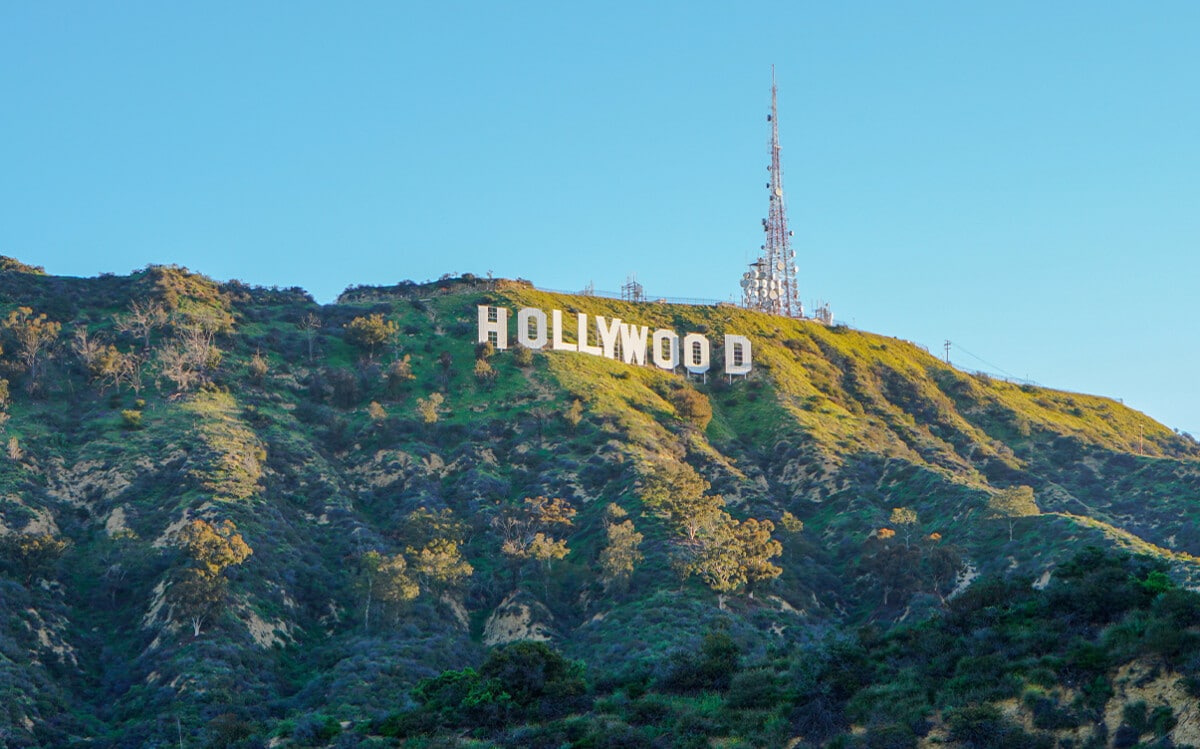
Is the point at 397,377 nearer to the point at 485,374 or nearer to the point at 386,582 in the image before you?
the point at 485,374

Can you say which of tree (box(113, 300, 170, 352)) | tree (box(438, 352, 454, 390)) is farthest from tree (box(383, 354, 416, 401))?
tree (box(113, 300, 170, 352))

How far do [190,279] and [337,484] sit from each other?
39.0 metres

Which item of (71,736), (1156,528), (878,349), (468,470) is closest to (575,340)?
(468,470)

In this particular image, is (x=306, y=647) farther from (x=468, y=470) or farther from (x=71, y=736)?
(x=468, y=470)

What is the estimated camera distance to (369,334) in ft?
350

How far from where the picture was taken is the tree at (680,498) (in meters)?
76.6

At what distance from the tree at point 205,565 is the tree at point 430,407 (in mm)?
23767

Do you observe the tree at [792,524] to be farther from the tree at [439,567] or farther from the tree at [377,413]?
the tree at [377,413]

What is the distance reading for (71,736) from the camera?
177ft

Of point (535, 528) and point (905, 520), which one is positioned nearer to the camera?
point (535, 528)

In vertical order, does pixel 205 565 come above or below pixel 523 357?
below

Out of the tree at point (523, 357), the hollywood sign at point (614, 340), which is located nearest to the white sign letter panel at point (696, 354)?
the hollywood sign at point (614, 340)

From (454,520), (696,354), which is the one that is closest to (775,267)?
(696,354)

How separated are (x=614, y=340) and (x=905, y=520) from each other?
130 feet
